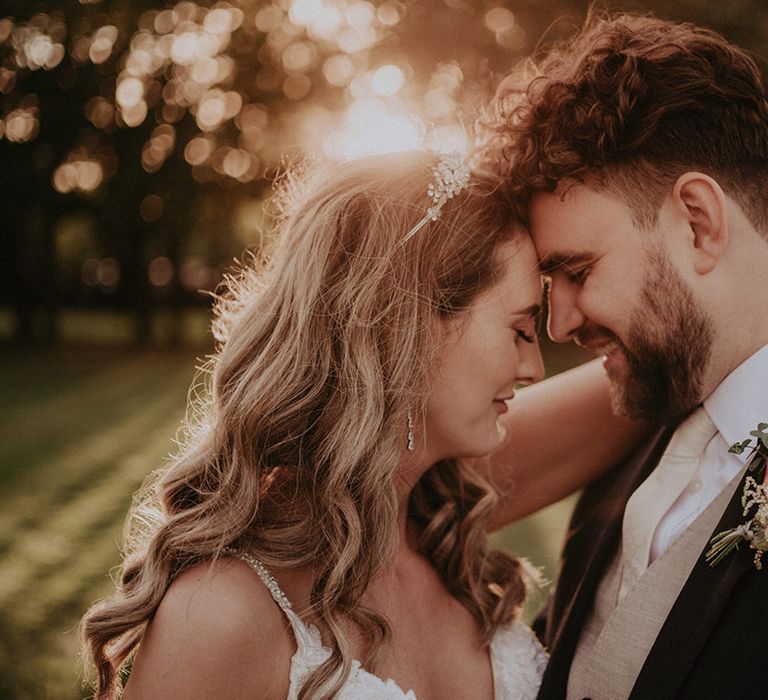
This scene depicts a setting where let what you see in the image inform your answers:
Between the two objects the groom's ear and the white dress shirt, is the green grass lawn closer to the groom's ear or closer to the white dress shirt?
the white dress shirt

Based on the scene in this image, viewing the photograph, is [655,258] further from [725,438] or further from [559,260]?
[725,438]

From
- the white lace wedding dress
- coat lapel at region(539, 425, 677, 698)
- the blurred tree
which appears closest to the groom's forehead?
coat lapel at region(539, 425, 677, 698)

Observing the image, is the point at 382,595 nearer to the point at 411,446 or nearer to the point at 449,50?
the point at 411,446

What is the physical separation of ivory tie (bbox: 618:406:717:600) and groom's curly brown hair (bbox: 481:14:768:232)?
0.68 metres

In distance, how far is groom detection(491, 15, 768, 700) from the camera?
2604mm

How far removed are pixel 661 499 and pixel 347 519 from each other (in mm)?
987

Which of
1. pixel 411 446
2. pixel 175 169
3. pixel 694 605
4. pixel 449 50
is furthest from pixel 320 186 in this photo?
pixel 175 169

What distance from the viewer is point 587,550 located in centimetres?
304

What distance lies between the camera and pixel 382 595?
2799mm

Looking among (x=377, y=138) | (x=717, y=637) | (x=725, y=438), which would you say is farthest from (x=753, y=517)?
(x=377, y=138)

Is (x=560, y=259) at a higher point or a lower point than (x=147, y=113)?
lower

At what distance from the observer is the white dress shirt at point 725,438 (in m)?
2.59

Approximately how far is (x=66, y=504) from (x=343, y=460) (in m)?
7.73

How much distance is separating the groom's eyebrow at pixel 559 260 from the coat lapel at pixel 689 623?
0.97 metres
